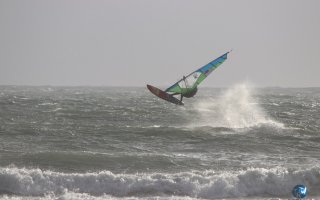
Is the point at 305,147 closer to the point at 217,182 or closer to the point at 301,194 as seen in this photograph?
the point at 217,182

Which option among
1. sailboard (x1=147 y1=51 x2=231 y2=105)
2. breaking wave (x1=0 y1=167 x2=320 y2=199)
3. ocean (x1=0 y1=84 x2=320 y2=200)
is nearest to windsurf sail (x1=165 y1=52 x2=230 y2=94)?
sailboard (x1=147 y1=51 x2=231 y2=105)

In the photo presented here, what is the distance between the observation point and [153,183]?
17141 mm

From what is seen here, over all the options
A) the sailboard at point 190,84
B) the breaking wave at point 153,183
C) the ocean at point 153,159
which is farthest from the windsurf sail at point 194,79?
the breaking wave at point 153,183

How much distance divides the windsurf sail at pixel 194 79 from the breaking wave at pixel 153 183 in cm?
554

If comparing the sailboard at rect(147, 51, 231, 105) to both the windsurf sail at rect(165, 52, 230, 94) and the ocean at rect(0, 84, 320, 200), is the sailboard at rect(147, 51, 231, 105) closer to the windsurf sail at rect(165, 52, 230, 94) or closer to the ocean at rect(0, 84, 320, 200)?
the windsurf sail at rect(165, 52, 230, 94)

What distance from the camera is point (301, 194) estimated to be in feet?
28.1

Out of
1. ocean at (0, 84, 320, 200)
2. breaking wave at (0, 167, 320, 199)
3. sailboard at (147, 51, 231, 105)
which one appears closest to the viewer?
breaking wave at (0, 167, 320, 199)

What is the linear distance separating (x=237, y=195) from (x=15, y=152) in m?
10.3

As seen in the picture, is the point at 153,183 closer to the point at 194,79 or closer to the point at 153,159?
the point at 153,159

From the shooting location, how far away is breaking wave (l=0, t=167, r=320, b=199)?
16.5m

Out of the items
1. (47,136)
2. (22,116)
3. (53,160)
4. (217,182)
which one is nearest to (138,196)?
(217,182)

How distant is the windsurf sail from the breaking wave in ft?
18.2

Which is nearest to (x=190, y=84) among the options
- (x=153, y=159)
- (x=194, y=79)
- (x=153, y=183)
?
(x=194, y=79)

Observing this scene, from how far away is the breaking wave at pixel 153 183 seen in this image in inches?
651
